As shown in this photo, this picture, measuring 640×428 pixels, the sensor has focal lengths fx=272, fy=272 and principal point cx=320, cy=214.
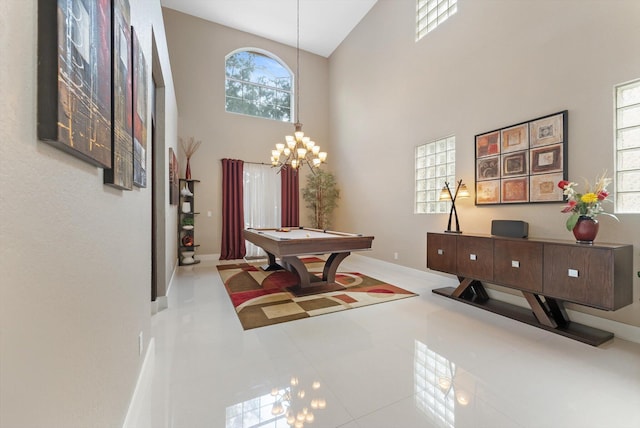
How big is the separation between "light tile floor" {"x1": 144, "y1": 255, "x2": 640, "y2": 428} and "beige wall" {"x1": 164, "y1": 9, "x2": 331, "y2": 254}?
3.81 m

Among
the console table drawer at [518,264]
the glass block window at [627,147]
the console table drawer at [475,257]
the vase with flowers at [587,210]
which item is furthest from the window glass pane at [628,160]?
the console table drawer at [475,257]

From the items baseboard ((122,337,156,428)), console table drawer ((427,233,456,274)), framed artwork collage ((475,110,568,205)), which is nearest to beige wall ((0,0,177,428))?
baseboard ((122,337,156,428))

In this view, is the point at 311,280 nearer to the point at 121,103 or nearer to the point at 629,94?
the point at 121,103

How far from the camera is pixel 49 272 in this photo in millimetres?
745

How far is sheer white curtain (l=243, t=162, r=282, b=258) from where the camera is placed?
688 centimetres

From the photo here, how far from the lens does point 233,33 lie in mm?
6762

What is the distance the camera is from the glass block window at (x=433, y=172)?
14.5ft

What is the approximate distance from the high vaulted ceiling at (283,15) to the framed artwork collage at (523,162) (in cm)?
452

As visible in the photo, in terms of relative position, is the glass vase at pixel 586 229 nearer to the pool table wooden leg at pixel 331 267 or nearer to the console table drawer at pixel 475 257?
the console table drawer at pixel 475 257

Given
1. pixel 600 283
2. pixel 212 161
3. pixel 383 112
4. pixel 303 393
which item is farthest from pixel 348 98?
pixel 303 393

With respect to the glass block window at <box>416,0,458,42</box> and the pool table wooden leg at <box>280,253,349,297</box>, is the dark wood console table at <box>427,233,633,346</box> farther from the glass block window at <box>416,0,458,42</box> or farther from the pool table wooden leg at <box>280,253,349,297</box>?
the glass block window at <box>416,0,458,42</box>

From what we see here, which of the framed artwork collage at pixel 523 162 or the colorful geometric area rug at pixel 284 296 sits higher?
the framed artwork collage at pixel 523 162

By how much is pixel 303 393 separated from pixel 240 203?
213 inches

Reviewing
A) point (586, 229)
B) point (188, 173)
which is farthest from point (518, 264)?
point (188, 173)
